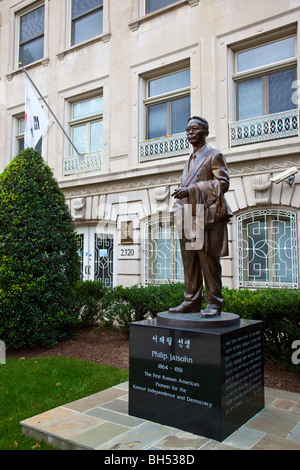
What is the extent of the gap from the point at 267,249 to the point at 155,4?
8806mm

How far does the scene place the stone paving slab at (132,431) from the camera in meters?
3.48

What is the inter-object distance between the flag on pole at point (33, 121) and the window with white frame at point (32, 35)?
4.77 m

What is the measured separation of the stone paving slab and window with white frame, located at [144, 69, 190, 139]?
887 centimetres

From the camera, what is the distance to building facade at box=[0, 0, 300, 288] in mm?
9484

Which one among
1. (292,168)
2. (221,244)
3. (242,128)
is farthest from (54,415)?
(242,128)

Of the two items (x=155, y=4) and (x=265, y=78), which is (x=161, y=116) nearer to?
(x=265, y=78)

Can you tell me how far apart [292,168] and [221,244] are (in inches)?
216

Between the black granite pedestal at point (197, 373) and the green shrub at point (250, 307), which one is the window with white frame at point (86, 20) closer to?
the green shrub at point (250, 307)

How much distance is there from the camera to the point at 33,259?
7340mm

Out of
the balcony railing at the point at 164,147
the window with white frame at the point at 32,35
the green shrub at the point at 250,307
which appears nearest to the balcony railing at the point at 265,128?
the balcony railing at the point at 164,147

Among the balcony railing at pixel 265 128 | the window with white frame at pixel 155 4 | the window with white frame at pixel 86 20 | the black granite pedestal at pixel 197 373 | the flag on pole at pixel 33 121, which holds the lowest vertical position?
the black granite pedestal at pixel 197 373

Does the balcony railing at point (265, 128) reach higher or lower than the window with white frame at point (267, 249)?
higher

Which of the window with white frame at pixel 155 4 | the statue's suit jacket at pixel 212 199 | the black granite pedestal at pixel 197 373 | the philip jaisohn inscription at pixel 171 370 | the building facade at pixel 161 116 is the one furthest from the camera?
the window with white frame at pixel 155 4

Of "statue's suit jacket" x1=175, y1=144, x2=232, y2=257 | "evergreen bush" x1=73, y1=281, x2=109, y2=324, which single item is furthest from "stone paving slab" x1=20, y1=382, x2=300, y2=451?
"evergreen bush" x1=73, y1=281, x2=109, y2=324
